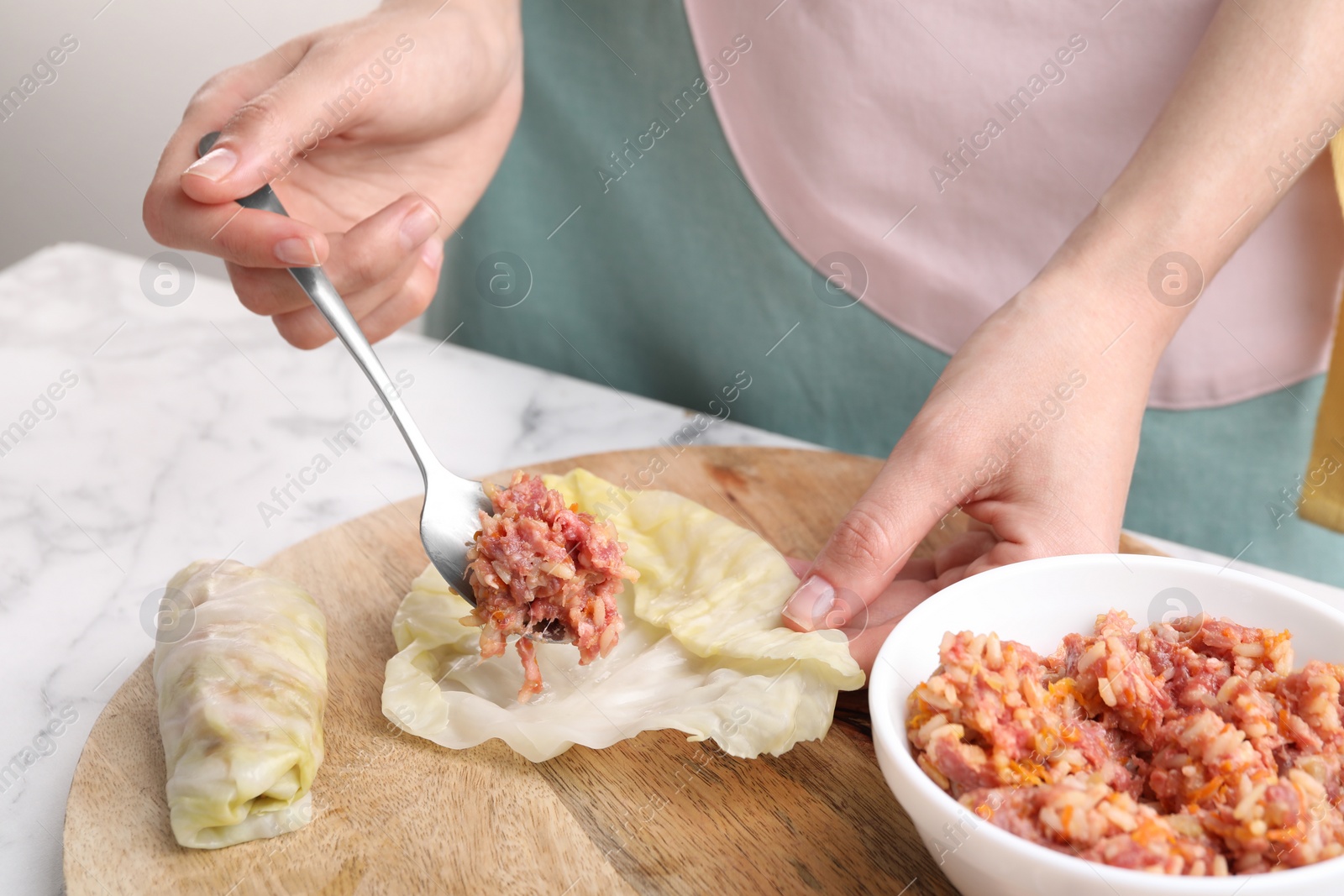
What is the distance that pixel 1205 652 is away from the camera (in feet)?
4.99

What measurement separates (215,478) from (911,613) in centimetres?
194

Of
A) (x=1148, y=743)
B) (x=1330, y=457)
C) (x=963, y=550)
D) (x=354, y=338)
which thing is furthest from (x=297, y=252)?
(x=1330, y=457)

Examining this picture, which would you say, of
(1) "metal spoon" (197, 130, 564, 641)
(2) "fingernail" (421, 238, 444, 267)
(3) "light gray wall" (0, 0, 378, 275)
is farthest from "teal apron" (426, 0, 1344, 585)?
(3) "light gray wall" (0, 0, 378, 275)

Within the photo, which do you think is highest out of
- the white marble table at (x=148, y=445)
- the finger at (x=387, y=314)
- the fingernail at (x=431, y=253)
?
the fingernail at (x=431, y=253)

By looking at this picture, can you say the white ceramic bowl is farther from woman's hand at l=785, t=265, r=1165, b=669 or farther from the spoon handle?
the spoon handle

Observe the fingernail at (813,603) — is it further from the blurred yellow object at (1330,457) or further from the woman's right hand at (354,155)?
the blurred yellow object at (1330,457)

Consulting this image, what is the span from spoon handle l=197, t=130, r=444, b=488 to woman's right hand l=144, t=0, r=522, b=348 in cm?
5

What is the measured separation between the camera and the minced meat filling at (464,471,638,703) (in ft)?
5.82

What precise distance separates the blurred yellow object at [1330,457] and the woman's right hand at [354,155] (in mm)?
2153

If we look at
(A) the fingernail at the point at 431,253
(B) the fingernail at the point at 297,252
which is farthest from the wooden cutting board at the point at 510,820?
(A) the fingernail at the point at 431,253

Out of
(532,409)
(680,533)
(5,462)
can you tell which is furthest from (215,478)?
(680,533)

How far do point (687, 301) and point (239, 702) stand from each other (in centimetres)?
191

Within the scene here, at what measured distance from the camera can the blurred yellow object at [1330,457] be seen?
2.42 meters

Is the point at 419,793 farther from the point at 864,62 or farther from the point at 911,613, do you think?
the point at 864,62
